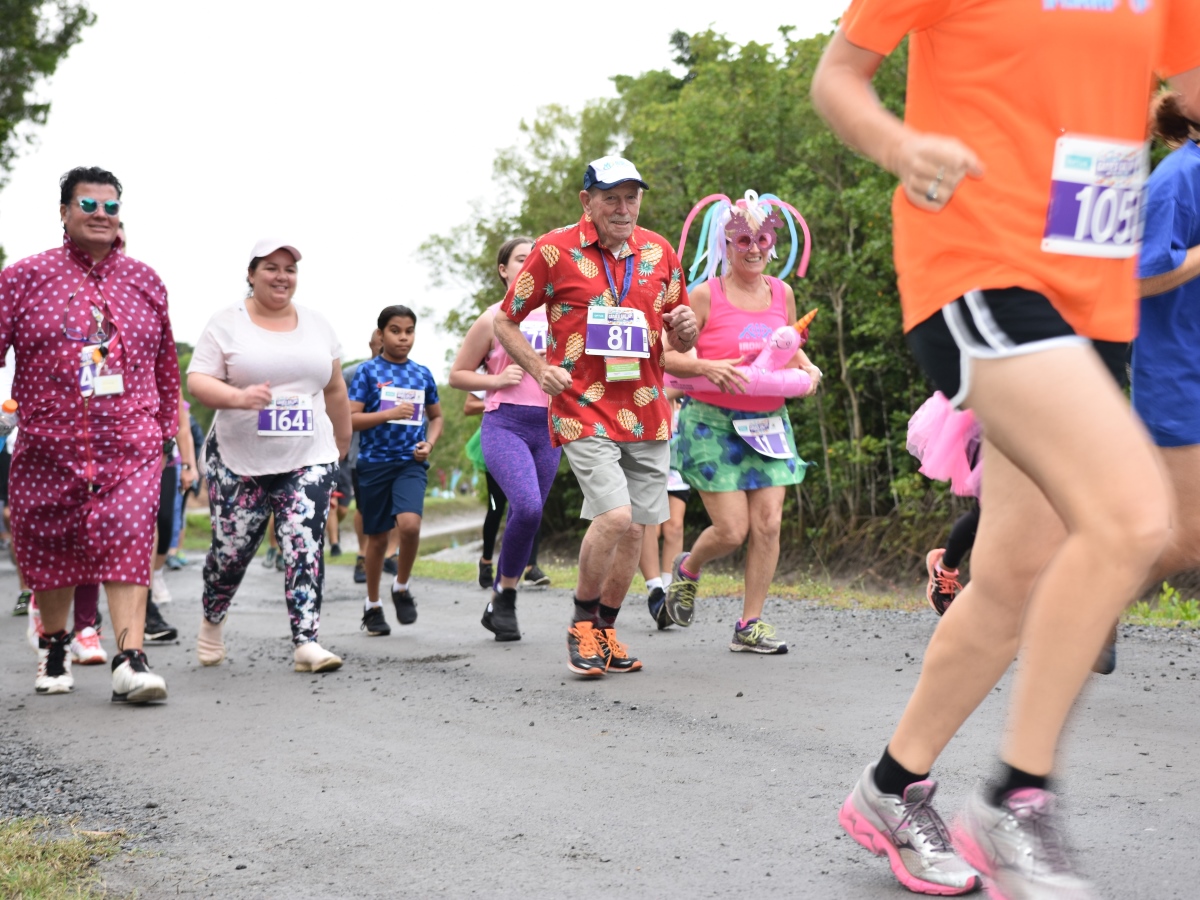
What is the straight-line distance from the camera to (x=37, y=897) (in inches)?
119

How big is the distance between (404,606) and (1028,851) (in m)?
Answer: 6.92

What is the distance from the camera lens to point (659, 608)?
331 inches

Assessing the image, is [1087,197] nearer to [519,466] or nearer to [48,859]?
[48,859]

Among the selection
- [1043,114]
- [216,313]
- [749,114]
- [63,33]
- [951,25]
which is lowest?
[216,313]

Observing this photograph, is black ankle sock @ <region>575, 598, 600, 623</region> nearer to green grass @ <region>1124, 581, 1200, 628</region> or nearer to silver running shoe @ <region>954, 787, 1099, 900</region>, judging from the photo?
green grass @ <region>1124, 581, 1200, 628</region>

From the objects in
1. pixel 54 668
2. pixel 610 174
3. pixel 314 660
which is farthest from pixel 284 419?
pixel 610 174

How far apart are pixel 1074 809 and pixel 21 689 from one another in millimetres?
5144

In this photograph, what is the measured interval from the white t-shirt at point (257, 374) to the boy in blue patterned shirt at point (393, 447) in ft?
5.98

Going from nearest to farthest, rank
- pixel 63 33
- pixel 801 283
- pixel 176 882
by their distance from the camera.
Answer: pixel 176 882, pixel 801 283, pixel 63 33

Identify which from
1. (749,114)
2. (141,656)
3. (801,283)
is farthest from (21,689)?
(749,114)

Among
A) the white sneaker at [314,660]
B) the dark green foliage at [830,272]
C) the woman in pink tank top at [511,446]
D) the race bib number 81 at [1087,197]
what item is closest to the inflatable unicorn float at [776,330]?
the woman in pink tank top at [511,446]

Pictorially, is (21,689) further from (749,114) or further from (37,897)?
(749,114)

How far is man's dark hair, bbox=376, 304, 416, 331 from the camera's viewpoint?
9.67 meters

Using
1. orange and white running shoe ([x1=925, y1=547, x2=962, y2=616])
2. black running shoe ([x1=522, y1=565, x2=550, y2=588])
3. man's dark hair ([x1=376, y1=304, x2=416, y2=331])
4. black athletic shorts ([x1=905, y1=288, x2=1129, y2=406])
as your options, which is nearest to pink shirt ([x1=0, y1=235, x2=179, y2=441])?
man's dark hair ([x1=376, y1=304, x2=416, y2=331])
